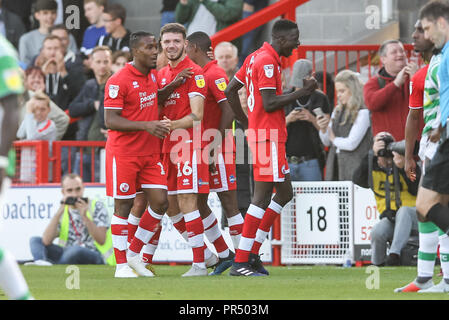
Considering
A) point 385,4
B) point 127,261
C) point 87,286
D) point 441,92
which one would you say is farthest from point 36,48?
point 441,92

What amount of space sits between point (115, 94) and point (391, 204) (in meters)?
3.86

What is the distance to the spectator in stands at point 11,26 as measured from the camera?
18078mm

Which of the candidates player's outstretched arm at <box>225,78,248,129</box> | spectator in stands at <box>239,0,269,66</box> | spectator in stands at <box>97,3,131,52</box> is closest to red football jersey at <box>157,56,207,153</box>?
player's outstretched arm at <box>225,78,248,129</box>

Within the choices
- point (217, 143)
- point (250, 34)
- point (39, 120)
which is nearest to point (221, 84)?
point (217, 143)

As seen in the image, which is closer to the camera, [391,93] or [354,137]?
[391,93]

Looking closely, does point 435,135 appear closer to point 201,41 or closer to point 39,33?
point 201,41

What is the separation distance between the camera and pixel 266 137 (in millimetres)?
10555

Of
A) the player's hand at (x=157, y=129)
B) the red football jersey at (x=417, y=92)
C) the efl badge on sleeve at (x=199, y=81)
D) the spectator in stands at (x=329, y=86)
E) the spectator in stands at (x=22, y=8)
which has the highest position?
the spectator in stands at (x=22, y=8)

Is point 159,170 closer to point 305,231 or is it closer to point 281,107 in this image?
point 281,107

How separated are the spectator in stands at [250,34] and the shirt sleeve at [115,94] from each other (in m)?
5.99

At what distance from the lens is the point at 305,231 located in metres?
13.2

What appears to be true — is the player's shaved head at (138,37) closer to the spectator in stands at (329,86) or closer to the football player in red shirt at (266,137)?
the football player in red shirt at (266,137)

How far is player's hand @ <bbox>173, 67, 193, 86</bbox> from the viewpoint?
10.6 meters

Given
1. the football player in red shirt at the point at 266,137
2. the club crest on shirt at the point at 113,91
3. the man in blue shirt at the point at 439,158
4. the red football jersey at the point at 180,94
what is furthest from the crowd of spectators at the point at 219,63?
the man in blue shirt at the point at 439,158
